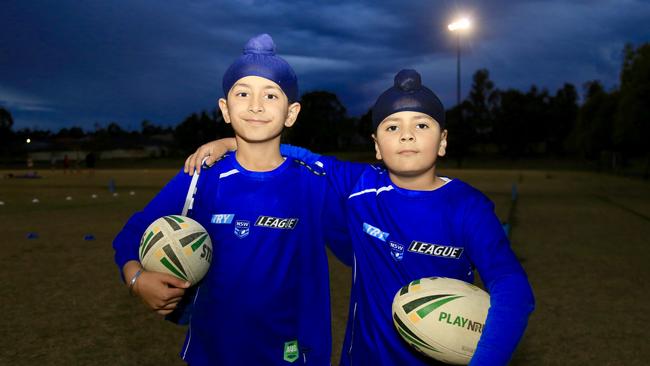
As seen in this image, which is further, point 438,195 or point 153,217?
point 153,217

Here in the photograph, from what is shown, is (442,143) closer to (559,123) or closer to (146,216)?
(146,216)

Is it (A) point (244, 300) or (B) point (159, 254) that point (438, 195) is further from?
(B) point (159, 254)

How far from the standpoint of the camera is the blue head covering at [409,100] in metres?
2.94

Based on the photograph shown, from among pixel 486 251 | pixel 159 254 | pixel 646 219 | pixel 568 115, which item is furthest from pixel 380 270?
pixel 568 115

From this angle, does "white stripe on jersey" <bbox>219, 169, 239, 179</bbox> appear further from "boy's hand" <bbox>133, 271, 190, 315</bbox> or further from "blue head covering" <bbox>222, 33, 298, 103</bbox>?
"boy's hand" <bbox>133, 271, 190, 315</bbox>

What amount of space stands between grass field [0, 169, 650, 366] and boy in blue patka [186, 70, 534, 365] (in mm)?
2397

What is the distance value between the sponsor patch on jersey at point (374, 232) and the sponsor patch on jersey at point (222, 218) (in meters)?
0.77

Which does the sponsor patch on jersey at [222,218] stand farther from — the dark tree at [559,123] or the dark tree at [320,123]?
the dark tree at [559,123]

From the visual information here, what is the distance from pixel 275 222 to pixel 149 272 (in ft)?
2.44

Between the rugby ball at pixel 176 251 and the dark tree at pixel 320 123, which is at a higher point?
the dark tree at pixel 320 123

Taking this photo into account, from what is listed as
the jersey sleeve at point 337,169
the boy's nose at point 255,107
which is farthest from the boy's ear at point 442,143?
the boy's nose at point 255,107

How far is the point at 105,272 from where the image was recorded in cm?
841

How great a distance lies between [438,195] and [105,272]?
6964 mm

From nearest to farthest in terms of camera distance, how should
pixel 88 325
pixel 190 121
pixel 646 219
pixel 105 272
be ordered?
pixel 88 325 → pixel 105 272 → pixel 646 219 → pixel 190 121
